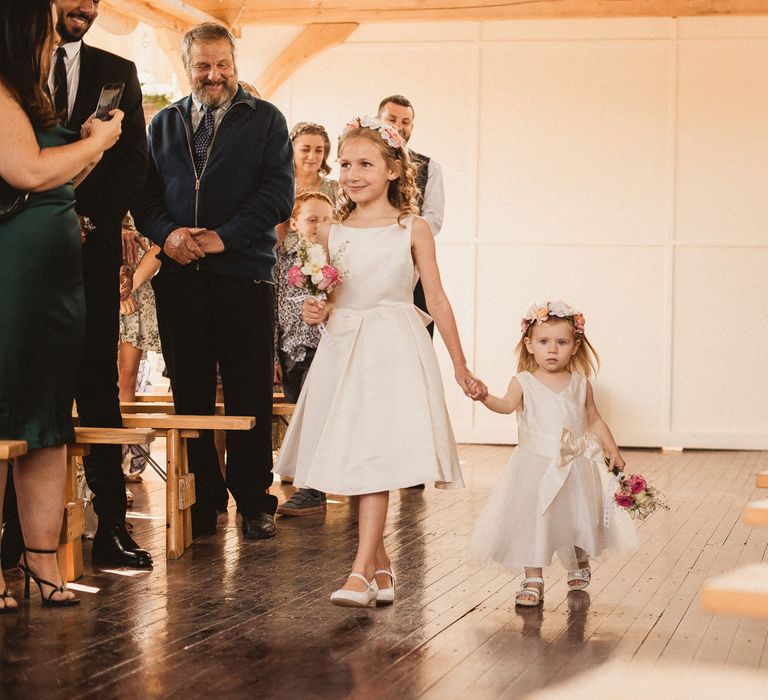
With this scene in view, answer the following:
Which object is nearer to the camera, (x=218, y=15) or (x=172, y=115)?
(x=172, y=115)

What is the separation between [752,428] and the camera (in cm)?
936

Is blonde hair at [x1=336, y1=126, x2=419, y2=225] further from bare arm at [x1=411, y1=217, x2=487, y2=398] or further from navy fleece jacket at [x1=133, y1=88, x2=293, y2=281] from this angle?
navy fleece jacket at [x1=133, y1=88, x2=293, y2=281]

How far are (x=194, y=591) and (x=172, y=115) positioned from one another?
1950mm

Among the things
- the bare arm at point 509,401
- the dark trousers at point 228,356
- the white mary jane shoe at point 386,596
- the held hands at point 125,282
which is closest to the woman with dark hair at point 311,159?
the dark trousers at point 228,356

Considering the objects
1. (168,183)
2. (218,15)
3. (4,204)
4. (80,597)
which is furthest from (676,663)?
(218,15)

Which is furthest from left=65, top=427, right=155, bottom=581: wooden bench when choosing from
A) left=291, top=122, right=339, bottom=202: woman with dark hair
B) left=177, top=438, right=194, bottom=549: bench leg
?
left=291, top=122, right=339, bottom=202: woman with dark hair

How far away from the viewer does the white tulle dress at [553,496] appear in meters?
3.87

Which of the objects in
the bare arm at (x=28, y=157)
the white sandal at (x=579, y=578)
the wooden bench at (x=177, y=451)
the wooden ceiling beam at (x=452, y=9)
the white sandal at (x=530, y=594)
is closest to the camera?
the bare arm at (x=28, y=157)

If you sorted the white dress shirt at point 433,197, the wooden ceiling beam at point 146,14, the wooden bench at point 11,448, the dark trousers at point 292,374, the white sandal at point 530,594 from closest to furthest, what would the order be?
the wooden bench at point 11,448, the white sandal at point 530,594, the dark trousers at point 292,374, the white dress shirt at point 433,197, the wooden ceiling beam at point 146,14

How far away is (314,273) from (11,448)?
104 centimetres

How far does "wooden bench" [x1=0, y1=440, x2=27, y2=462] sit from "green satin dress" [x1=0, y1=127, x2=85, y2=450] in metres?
0.15

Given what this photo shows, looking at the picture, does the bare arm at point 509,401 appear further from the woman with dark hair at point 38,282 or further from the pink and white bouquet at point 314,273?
the woman with dark hair at point 38,282

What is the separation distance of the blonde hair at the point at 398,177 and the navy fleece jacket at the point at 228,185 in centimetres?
80

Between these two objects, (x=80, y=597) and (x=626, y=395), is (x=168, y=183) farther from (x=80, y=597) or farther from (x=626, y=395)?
(x=626, y=395)
